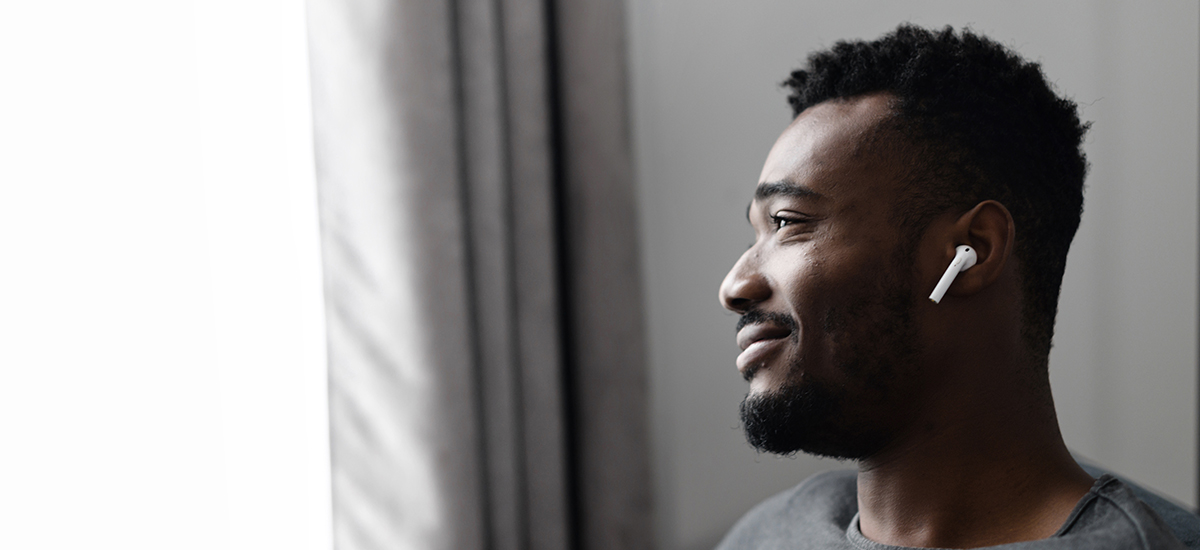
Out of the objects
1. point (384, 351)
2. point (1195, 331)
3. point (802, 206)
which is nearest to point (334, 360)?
point (384, 351)

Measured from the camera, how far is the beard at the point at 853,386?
0.70 meters

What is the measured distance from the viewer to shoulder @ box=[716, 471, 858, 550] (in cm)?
Result: 86

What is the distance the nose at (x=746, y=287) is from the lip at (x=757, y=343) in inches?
1.0

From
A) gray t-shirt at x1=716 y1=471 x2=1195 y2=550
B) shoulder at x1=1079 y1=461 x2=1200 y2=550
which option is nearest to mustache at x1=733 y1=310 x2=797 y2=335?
gray t-shirt at x1=716 y1=471 x2=1195 y2=550

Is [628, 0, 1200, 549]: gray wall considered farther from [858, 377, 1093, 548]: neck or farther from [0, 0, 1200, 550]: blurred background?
[858, 377, 1093, 548]: neck

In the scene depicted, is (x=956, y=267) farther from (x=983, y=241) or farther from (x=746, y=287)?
(x=746, y=287)

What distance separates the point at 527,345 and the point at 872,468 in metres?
0.50

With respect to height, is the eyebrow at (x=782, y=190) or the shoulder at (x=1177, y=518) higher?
the eyebrow at (x=782, y=190)

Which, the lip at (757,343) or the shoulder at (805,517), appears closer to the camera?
the lip at (757,343)

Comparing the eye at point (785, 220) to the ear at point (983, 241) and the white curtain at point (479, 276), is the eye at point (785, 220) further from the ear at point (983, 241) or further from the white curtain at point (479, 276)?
the white curtain at point (479, 276)

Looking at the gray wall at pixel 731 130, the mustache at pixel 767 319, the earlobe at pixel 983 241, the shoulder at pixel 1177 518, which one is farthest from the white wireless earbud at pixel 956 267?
the gray wall at pixel 731 130

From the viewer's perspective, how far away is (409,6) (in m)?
0.93

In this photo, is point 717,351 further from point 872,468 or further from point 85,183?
point 85,183

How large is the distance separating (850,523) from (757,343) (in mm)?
263
